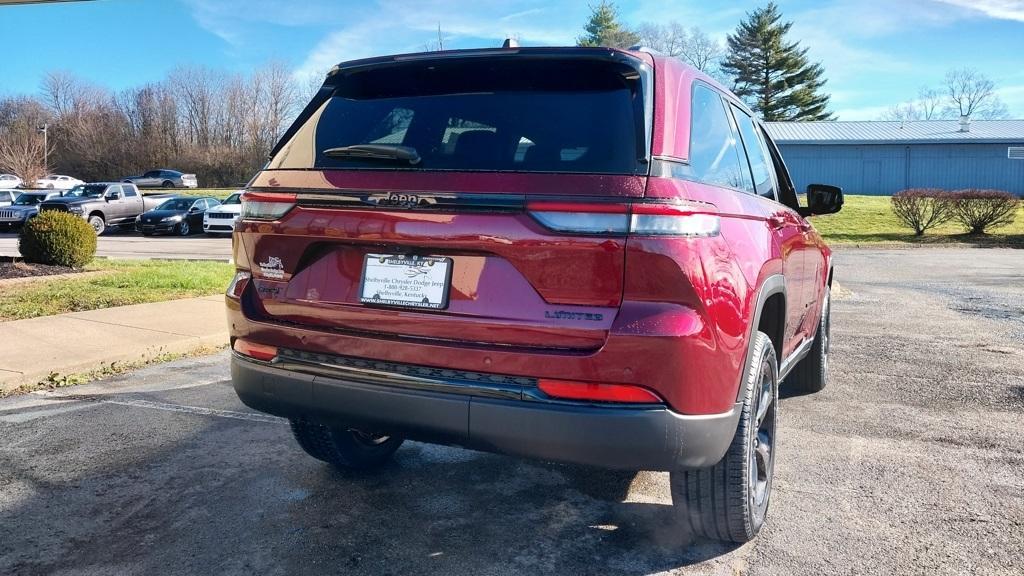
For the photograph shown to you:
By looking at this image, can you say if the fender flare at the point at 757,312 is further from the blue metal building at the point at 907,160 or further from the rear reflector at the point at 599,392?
the blue metal building at the point at 907,160

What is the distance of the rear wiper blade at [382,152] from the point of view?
272 cm

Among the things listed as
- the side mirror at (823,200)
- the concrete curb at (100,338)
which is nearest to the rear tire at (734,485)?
the side mirror at (823,200)

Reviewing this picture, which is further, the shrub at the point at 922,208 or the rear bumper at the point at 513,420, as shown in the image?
the shrub at the point at 922,208

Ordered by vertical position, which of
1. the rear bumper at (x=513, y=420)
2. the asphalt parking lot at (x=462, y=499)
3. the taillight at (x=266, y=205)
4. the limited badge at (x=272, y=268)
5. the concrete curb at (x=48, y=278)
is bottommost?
the asphalt parking lot at (x=462, y=499)

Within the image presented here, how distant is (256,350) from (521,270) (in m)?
1.16

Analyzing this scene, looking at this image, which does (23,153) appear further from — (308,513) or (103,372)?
(308,513)

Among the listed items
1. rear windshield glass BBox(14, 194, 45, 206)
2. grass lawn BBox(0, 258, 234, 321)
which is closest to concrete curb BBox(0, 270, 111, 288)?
grass lawn BBox(0, 258, 234, 321)

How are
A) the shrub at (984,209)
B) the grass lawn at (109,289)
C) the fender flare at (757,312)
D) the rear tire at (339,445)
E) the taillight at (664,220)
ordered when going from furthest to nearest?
the shrub at (984,209), the grass lawn at (109,289), the rear tire at (339,445), the fender flare at (757,312), the taillight at (664,220)

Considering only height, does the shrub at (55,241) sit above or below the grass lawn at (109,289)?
above

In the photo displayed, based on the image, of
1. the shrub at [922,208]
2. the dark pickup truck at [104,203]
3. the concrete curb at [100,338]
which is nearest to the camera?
the concrete curb at [100,338]

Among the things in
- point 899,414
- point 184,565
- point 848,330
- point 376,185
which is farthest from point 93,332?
point 848,330

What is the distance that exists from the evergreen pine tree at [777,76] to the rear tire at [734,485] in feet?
211

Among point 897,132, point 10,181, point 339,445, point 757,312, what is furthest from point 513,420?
point 10,181

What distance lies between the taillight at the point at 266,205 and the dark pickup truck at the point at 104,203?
83.4 ft
